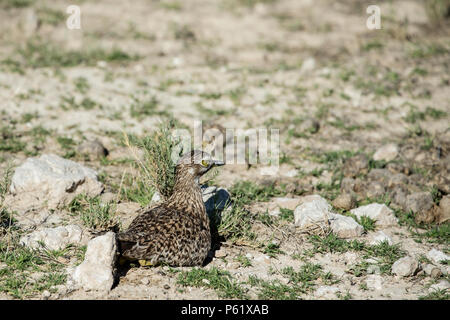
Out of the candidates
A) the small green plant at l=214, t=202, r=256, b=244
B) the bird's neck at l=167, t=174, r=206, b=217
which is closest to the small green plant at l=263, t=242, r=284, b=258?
the small green plant at l=214, t=202, r=256, b=244

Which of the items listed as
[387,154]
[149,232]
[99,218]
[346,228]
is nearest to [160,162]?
[99,218]

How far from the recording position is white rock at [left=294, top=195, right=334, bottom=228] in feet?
20.0

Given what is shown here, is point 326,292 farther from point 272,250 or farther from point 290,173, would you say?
point 290,173

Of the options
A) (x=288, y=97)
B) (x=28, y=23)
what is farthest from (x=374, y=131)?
(x=28, y=23)

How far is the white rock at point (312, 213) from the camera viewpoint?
609 centimetres

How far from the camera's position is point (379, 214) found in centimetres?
643

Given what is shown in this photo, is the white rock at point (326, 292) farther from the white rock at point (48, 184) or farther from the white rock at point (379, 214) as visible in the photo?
the white rock at point (48, 184)

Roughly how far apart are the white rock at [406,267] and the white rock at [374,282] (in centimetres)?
18

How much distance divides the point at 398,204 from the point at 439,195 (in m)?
0.57

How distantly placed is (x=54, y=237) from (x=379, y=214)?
142 inches

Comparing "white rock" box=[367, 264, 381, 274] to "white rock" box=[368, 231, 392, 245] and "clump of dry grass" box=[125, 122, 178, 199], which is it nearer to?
"white rock" box=[368, 231, 392, 245]

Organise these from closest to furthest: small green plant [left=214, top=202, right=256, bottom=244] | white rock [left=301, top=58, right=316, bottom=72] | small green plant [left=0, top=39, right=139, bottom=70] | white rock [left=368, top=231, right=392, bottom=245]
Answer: small green plant [left=214, top=202, right=256, bottom=244] → white rock [left=368, top=231, right=392, bottom=245] → small green plant [left=0, top=39, right=139, bottom=70] → white rock [left=301, top=58, right=316, bottom=72]

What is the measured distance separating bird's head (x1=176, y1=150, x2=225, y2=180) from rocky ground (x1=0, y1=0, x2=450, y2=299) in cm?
77

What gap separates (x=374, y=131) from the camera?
869cm
